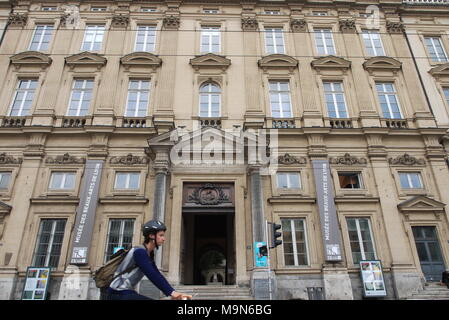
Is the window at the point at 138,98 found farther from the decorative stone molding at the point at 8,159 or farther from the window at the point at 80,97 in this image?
the decorative stone molding at the point at 8,159

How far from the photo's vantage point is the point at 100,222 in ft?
45.4

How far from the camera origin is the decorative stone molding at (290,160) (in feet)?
49.9

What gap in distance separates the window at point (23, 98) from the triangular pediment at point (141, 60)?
512 centimetres

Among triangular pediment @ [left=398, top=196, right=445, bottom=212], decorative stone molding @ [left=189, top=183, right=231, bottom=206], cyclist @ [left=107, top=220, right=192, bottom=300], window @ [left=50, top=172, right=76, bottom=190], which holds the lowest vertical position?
cyclist @ [left=107, top=220, right=192, bottom=300]

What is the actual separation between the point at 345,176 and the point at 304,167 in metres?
2.14

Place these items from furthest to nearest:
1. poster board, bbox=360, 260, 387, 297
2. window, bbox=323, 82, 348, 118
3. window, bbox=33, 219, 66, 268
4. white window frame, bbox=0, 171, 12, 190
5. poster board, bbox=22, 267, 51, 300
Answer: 1. window, bbox=323, 82, 348, 118
2. white window frame, bbox=0, 171, 12, 190
3. window, bbox=33, 219, 66, 268
4. poster board, bbox=360, 260, 387, 297
5. poster board, bbox=22, 267, 51, 300

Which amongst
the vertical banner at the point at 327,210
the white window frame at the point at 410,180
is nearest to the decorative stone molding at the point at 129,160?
the vertical banner at the point at 327,210

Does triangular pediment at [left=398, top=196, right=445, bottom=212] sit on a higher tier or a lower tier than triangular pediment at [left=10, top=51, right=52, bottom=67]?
lower

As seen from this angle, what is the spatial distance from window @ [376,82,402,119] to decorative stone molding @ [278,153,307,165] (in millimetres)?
5671

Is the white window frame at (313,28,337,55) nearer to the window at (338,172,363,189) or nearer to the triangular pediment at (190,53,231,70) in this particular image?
the triangular pediment at (190,53,231,70)

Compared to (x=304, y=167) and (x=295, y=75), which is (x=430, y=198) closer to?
(x=304, y=167)

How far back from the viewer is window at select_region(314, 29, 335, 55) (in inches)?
729

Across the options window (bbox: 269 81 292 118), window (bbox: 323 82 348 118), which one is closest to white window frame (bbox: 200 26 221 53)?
window (bbox: 269 81 292 118)
